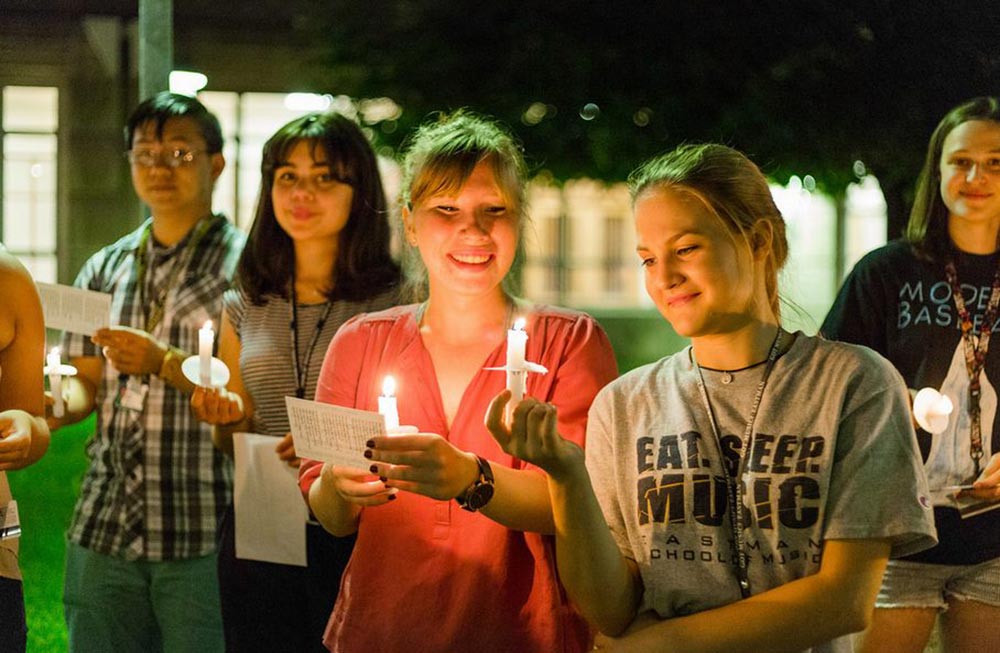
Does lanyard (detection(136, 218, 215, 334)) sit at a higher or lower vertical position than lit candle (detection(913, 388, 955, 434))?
higher

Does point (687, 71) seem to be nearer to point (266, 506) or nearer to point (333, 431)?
point (266, 506)

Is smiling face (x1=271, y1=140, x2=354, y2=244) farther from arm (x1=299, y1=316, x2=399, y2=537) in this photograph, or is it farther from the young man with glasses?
arm (x1=299, y1=316, x2=399, y2=537)

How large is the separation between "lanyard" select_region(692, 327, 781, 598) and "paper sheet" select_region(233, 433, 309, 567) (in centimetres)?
139

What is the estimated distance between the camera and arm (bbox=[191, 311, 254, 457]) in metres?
3.01

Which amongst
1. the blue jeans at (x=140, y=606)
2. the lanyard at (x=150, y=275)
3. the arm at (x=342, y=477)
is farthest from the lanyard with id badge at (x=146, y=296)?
the arm at (x=342, y=477)

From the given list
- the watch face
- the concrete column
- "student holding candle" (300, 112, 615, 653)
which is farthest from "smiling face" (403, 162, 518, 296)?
the concrete column

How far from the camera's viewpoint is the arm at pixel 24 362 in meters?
2.50

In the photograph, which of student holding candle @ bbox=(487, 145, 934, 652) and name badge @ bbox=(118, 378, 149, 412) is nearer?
student holding candle @ bbox=(487, 145, 934, 652)

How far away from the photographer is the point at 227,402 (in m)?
3.04

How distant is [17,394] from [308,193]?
102cm

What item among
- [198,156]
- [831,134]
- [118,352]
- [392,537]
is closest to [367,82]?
[831,134]

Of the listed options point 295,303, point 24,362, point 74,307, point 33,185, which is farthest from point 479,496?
point 33,185

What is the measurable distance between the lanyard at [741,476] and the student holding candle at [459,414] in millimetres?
361

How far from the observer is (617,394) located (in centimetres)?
222
